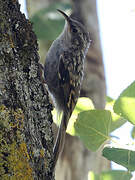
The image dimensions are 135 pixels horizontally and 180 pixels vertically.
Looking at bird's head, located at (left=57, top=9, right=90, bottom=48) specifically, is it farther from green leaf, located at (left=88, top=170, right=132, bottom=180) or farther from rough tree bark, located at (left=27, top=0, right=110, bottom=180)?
green leaf, located at (left=88, top=170, right=132, bottom=180)

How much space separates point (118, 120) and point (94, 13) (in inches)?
104

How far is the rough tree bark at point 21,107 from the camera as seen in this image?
1.37 meters

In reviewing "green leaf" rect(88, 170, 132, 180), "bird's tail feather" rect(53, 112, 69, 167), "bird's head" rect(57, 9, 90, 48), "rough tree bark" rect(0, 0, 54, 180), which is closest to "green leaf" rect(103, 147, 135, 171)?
"green leaf" rect(88, 170, 132, 180)

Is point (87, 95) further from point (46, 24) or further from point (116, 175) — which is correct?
point (116, 175)

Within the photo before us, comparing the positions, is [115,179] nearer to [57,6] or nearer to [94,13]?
[57,6]

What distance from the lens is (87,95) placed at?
3.60 m

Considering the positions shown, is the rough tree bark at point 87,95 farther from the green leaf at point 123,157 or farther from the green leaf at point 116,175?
the green leaf at point 123,157

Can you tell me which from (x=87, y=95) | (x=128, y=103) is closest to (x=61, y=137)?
(x=128, y=103)

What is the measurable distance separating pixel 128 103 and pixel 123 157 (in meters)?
0.21

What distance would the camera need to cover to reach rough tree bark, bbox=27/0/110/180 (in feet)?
11.5

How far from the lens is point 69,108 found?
276 cm

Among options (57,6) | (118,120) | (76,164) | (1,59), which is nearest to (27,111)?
(1,59)

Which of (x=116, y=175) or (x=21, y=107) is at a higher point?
(x=21, y=107)

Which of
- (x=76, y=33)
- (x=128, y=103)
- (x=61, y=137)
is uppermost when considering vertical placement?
(x=76, y=33)
